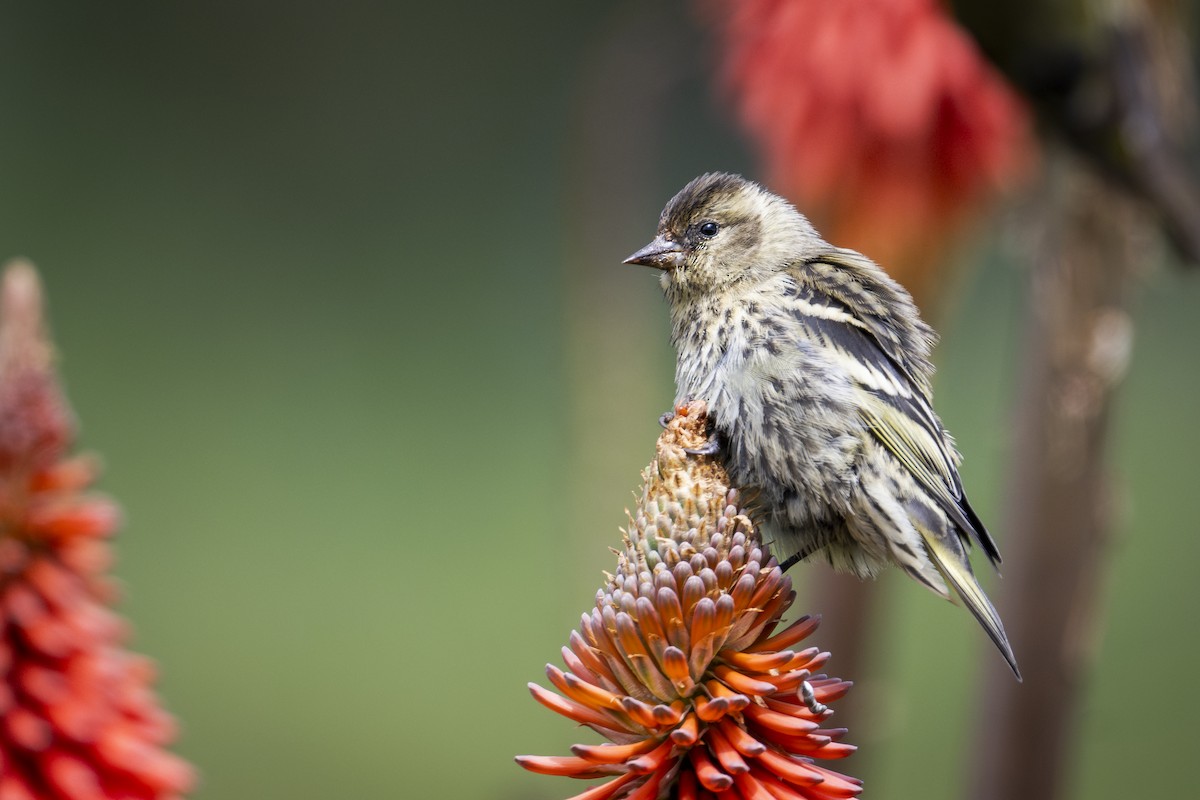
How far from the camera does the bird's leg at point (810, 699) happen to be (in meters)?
1.32

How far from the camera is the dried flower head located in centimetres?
129

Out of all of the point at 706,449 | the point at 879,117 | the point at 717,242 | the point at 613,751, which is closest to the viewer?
the point at 613,751

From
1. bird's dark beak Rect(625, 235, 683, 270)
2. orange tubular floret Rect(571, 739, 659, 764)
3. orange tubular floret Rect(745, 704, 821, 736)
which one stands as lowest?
orange tubular floret Rect(571, 739, 659, 764)

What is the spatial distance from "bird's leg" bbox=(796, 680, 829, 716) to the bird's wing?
1.80ft

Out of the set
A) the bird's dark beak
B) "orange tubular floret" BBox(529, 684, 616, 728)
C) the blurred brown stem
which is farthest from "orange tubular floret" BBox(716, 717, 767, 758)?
the blurred brown stem

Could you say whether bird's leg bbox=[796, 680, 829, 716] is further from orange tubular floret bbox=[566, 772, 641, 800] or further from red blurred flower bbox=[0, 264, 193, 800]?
red blurred flower bbox=[0, 264, 193, 800]

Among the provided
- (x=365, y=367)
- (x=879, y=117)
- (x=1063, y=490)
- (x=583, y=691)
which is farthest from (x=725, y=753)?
(x=365, y=367)

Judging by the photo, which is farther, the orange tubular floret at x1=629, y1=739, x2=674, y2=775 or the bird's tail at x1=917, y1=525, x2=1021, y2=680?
the bird's tail at x1=917, y1=525, x2=1021, y2=680

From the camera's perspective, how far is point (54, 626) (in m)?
1.70

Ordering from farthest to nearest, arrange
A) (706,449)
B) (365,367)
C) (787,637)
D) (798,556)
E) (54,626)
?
1. (365,367)
2. (798,556)
3. (54,626)
4. (706,449)
5. (787,637)

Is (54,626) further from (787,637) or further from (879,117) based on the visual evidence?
(879,117)

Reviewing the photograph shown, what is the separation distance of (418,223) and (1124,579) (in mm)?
2748

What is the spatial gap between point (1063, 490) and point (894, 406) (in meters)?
0.71

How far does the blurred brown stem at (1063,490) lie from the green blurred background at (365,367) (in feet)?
6.34
